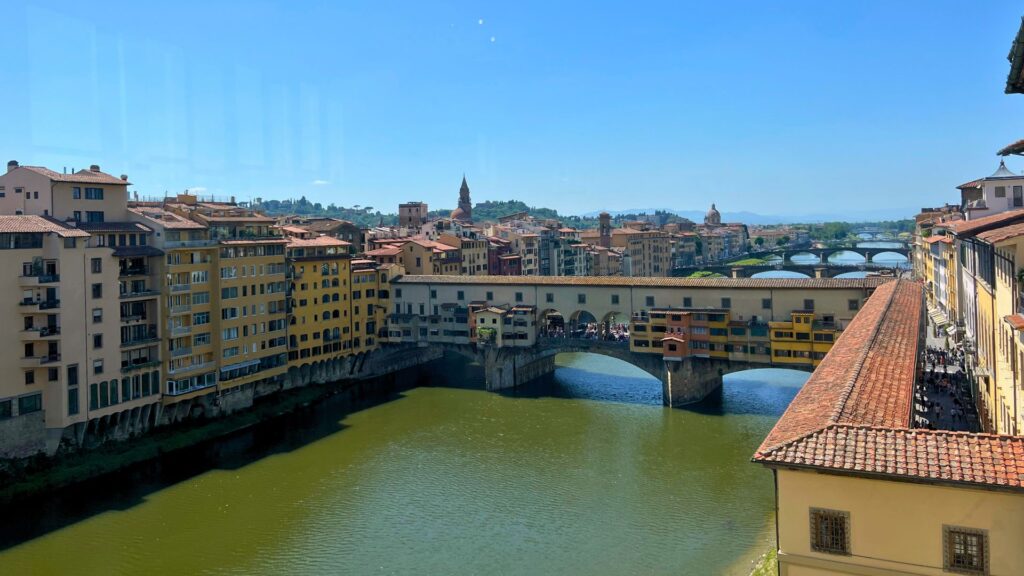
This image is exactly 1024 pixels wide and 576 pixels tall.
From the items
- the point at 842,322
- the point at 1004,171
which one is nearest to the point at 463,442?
the point at 842,322

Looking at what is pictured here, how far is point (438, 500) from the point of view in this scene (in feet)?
83.9

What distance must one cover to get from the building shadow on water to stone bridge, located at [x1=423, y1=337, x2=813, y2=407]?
5190 millimetres

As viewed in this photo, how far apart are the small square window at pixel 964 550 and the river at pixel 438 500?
10206 millimetres

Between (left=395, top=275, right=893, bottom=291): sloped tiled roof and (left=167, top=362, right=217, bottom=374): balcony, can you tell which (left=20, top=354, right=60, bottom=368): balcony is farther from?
(left=395, top=275, right=893, bottom=291): sloped tiled roof

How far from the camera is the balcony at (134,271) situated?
31.3 m

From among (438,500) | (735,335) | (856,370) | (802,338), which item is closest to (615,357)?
(735,335)

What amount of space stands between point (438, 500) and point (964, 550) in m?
17.9

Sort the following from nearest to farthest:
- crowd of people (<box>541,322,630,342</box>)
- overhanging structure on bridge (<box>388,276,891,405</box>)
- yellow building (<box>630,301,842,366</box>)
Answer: yellow building (<box>630,301,842,366</box>) → overhanging structure on bridge (<box>388,276,891,405</box>) → crowd of people (<box>541,322,630,342</box>)

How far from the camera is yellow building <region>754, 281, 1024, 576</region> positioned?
970 centimetres

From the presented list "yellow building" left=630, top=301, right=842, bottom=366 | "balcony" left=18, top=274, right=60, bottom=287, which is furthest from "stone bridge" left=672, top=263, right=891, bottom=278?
"balcony" left=18, top=274, right=60, bottom=287

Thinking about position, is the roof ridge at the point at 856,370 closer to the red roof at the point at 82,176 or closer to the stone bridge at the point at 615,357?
the stone bridge at the point at 615,357

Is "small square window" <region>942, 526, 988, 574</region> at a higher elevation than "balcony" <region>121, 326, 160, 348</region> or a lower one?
lower

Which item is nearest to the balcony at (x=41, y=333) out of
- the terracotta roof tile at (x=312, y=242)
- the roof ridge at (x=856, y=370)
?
the terracotta roof tile at (x=312, y=242)

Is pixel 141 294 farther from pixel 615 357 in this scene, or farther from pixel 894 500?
pixel 894 500
